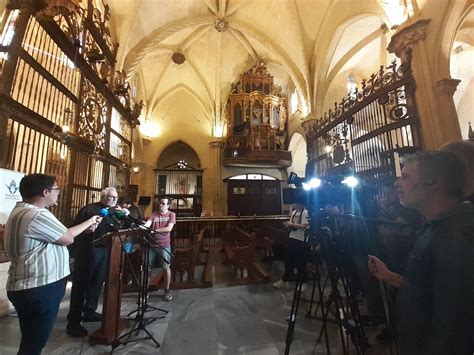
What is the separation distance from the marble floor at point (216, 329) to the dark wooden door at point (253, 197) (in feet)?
27.4

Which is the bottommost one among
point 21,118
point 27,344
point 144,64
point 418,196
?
point 27,344

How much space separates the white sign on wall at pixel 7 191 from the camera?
283 centimetres

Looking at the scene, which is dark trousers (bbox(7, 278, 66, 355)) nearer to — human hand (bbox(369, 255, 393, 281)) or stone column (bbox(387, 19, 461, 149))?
human hand (bbox(369, 255, 393, 281))

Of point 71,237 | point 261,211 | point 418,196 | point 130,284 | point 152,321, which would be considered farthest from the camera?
point 261,211

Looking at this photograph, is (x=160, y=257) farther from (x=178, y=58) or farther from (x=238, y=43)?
(x=238, y=43)

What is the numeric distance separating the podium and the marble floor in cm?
10

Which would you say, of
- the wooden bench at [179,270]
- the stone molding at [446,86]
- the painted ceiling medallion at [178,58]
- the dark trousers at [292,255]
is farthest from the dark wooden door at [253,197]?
the stone molding at [446,86]

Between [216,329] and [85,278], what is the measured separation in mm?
1622

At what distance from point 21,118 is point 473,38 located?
1001 cm

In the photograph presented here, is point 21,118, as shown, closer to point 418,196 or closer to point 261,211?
point 418,196

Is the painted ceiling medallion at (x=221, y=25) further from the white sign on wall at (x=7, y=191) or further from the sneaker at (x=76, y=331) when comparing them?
the sneaker at (x=76, y=331)

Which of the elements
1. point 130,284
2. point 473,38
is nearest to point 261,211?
point 130,284

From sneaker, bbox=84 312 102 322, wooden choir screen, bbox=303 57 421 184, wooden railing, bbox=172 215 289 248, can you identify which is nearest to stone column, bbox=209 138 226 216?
wooden railing, bbox=172 215 289 248

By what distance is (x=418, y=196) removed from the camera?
1.02 m
